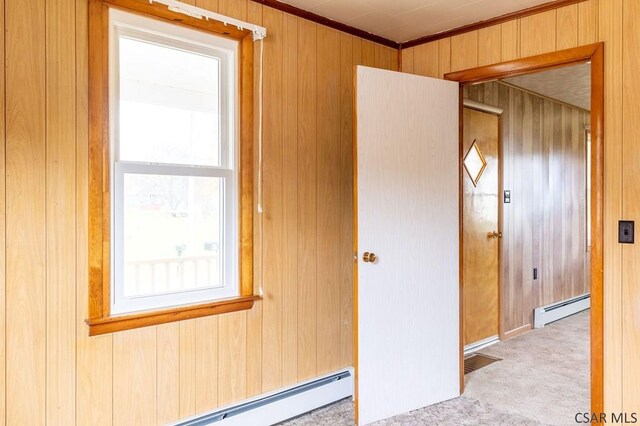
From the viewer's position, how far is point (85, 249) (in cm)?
190

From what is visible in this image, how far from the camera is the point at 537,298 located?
4.47 m

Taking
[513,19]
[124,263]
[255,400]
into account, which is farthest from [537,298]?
[124,263]

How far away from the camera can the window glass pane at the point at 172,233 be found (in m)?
2.07

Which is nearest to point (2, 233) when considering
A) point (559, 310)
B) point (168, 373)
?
point (168, 373)

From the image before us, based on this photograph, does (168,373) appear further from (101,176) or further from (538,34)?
(538,34)

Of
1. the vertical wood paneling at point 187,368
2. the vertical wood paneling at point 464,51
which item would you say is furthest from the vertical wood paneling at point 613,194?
the vertical wood paneling at point 187,368

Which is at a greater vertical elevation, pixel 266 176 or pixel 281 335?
pixel 266 176

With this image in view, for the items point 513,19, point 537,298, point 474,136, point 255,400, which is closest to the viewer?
point 255,400

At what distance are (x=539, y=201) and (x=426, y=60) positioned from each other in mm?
Answer: 2255

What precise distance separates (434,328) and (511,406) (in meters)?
0.64

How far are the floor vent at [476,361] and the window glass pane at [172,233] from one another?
203 centimetres

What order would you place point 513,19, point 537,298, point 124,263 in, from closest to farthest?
point 124,263 → point 513,19 → point 537,298

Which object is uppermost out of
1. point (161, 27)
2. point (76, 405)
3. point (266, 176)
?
point (161, 27)

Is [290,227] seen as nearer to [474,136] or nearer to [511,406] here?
[511,406]
